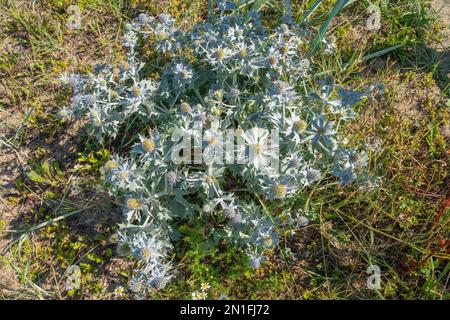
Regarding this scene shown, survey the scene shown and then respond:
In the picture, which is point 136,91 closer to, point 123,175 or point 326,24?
point 123,175

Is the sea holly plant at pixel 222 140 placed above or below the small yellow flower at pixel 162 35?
below

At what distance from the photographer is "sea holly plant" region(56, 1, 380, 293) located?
2.60 m

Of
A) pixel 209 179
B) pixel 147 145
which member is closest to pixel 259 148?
pixel 209 179

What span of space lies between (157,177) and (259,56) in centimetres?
112

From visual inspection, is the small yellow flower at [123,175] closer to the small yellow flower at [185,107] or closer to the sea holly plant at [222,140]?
the sea holly plant at [222,140]

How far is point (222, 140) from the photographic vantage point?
8.44ft

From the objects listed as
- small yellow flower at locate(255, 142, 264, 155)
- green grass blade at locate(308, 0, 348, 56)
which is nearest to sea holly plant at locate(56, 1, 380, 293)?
small yellow flower at locate(255, 142, 264, 155)

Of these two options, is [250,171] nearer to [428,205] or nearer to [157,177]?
[157,177]

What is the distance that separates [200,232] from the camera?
2932 mm

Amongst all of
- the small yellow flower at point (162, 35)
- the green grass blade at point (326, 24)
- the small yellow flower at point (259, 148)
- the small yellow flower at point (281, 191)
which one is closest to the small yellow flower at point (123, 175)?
the small yellow flower at point (259, 148)

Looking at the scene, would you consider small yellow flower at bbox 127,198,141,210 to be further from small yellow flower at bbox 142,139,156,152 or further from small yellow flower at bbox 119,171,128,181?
small yellow flower at bbox 142,139,156,152

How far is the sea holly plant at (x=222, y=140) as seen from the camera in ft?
8.52

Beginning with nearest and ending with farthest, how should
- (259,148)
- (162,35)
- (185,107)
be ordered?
(259,148), (185,107), (162,35)
